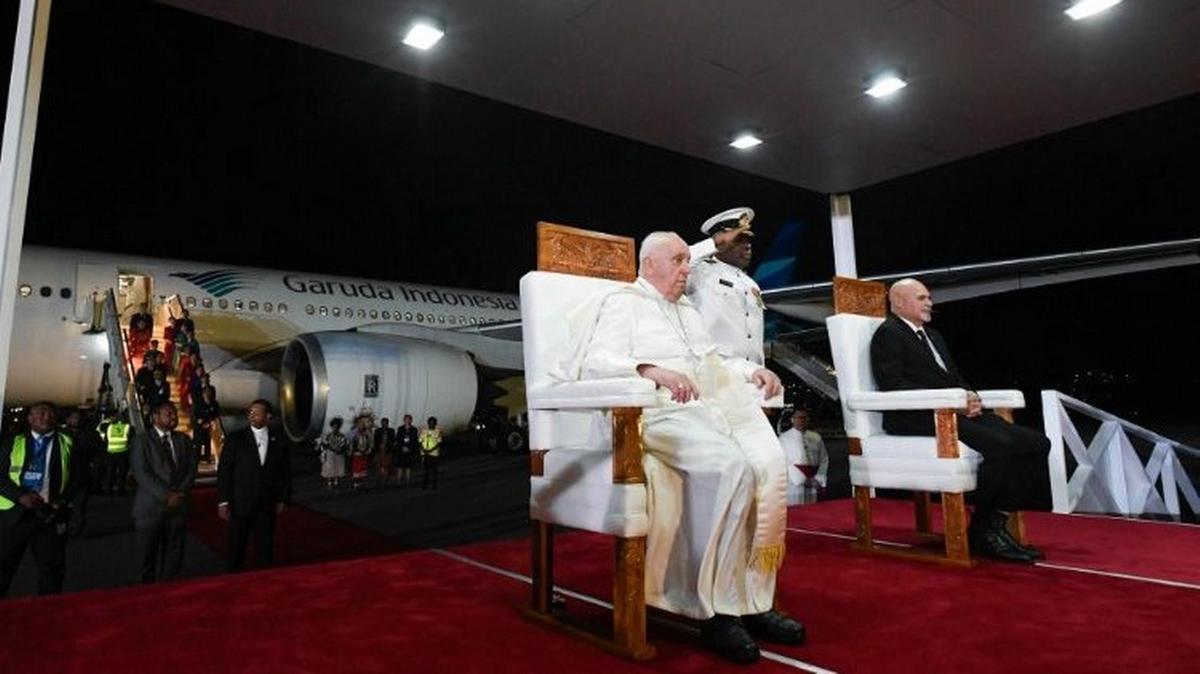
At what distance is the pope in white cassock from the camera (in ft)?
5.27

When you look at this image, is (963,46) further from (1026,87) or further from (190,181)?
(190,181)

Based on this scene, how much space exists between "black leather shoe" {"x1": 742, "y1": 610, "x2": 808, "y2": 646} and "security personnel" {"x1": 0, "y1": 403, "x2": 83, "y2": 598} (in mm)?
3150

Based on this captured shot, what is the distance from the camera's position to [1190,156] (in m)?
6.50

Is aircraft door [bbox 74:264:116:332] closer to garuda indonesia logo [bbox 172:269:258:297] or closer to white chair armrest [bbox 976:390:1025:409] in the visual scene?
garuda indonesia logo [bbox 172:269:258:297]

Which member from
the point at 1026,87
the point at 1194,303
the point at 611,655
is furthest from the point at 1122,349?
the point at 611,655

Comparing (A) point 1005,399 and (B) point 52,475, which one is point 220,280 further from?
(A) point 1005,399

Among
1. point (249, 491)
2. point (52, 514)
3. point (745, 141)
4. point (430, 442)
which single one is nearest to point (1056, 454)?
point (745, 141)

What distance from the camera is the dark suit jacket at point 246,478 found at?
3.56 meters

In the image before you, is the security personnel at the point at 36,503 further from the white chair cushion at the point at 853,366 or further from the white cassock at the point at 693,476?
the white chair cushion at the point at 853,366

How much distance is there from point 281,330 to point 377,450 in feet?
8.33

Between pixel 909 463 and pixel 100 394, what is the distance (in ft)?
27.9

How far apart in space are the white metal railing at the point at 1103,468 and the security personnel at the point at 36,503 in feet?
16.8

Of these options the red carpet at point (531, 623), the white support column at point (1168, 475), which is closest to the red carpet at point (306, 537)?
the red carpet at point (531, 623)

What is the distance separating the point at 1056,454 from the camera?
3.95 meters
